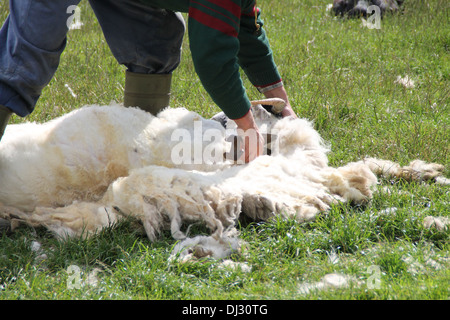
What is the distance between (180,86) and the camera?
4555 millimetres

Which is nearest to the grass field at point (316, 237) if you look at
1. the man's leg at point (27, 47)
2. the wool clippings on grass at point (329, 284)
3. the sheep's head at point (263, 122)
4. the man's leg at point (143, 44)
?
the wool clippings on grass at point (329, 284)

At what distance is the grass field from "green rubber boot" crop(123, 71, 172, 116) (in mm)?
738

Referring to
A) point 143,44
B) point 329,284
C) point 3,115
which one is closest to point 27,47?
point 3,115

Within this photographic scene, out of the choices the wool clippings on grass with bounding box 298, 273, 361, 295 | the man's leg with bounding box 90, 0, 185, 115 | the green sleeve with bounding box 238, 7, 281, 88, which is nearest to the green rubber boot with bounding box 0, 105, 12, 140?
the man's leg with bounding box 90, 0, 185, 115

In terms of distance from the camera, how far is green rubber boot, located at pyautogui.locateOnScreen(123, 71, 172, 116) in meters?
3.19

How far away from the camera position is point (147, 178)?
249 centimetres

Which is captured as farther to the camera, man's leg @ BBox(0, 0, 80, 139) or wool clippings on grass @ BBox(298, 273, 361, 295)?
man's leg @ BBox(0, 0, 80, 139)

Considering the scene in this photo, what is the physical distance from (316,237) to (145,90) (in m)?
1.45

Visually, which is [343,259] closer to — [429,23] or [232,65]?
[232,65]

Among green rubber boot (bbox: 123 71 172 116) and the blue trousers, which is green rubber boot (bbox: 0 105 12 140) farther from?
green rubber boot (bbox: 123 71 172 116)

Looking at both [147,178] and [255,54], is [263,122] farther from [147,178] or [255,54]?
[147,178]

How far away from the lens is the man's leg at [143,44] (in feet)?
9.93

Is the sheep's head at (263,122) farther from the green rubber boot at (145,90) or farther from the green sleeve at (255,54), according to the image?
the green rubber boot at (145,90)
